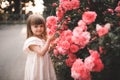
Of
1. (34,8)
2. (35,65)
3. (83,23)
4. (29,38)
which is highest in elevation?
(83,23)

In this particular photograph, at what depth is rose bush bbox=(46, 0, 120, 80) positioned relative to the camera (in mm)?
3105

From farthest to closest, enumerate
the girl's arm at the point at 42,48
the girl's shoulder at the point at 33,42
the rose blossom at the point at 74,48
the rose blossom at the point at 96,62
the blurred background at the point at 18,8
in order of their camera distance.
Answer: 1. the blurred background at the point at 18,8
2. the girl's shoulder at the point at 33,42
3. the girl's arm at the point at 42,48
4. the rose blossom at the point at 74,48
5. the rose blossom at the point at 96,62

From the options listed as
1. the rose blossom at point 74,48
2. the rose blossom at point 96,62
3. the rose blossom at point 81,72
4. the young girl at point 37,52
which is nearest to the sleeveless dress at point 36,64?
the young girl at point 37,52

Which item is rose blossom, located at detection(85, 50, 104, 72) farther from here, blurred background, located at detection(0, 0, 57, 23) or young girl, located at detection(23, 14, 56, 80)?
blurred background, located at detection(0, 0, 57, 23)

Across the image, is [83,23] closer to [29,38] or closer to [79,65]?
[79,65]

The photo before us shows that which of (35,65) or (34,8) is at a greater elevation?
(35,65)

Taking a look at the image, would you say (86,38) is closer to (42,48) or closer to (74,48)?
(74,48)

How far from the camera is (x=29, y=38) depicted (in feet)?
13.7

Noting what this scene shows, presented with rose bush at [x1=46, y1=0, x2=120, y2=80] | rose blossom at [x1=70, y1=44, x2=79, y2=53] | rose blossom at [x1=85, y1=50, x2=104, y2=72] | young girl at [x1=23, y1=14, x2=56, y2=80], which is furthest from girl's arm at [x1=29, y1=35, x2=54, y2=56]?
rose blossom at [x1=85, y1=50, x2=104, y2=72]

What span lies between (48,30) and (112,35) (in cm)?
148

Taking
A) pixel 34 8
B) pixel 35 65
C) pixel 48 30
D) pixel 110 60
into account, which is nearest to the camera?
pixel 110 60

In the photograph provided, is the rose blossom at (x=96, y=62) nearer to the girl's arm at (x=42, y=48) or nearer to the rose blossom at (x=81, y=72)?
the rose blossom at (x=81, y=72)

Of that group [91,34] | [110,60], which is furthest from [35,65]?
[110,60]

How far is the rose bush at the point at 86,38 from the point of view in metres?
3.11
